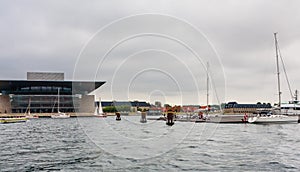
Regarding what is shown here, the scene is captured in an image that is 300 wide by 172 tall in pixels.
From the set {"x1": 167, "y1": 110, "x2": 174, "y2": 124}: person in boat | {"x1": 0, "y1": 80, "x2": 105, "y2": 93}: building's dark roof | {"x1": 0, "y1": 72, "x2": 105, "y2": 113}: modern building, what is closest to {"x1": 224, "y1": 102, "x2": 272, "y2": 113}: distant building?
{"x1": 0, "y1": 80, "x2": 105, "y2": 93}: building's dark roof

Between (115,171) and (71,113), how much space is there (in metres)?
138

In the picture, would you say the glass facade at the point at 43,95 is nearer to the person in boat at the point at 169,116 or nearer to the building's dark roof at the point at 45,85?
the building's dark roof at the point at 45,85

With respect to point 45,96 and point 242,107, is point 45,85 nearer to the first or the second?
point 45,96

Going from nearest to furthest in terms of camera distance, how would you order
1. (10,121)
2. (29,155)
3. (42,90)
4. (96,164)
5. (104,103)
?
(96,164) → (29,155) → (10,121) → (42,90) → (104,103)

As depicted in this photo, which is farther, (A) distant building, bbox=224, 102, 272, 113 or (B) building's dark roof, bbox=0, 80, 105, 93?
(A) distant building, bbox=224, 102, 272, 113

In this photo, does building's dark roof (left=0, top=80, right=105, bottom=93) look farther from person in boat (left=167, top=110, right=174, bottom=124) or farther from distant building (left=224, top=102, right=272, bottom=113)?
person in boat (left=167, top=110, right=174, bottom=124)

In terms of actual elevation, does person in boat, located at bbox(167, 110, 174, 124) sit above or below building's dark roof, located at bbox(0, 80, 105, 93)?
below

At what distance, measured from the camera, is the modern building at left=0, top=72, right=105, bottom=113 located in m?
144

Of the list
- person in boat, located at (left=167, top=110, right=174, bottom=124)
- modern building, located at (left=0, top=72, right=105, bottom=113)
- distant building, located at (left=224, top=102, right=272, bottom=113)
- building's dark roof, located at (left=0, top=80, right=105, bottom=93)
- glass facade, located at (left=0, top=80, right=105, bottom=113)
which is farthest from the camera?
distant building, located at (left=224, top=102, right=272, bottom=113)

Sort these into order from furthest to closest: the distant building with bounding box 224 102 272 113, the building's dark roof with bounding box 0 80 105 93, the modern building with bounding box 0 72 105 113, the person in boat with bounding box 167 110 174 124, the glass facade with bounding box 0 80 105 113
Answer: the distant building with bounding box 224 102 272 113, the glass facade with bounding box 0 80 105 113, the modern building with bounding box 0 72 105 113, the building's dark roof with bounding box 0 80 105 93, the person in boat with bounding box 167 110 174 124

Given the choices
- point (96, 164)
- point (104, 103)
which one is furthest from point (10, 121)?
point (104, 103)

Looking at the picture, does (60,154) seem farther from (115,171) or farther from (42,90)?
(42,90)

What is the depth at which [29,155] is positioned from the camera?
21141 millimetres

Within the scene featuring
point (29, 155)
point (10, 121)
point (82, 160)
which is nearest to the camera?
point (82, 160)
